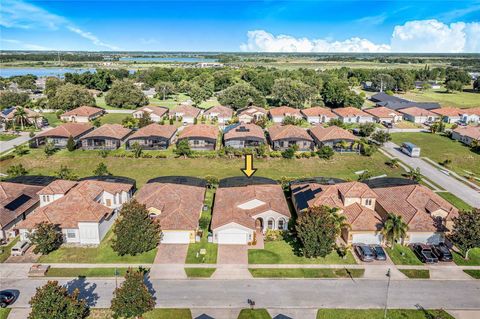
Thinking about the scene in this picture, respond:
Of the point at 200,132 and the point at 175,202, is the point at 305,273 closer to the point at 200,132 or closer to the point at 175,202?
the point at 175,202

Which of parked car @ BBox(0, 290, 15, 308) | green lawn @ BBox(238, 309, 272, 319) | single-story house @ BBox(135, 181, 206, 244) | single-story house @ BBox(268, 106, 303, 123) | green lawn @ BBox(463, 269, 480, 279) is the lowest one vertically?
green lawn @ BBox(238, 309, 272, 319)

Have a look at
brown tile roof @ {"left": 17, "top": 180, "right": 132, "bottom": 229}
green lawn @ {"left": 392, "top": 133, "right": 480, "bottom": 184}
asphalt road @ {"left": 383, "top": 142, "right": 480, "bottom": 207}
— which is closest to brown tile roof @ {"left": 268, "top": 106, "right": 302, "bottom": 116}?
green lawn @ {"left": 392, "top": 133, "right": 480, "bottom": 184}

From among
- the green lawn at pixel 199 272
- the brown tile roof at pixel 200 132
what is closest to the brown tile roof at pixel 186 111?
the brown tile roof at pixel 200 132

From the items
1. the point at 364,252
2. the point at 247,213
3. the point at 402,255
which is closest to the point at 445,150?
the point at 402,255

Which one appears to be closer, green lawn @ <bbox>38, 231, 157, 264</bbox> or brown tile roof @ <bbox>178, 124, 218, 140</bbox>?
green lawn @ <bbox>38, 231, 157, 264</bbox>

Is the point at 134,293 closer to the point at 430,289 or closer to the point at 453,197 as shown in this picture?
the point at 430,289

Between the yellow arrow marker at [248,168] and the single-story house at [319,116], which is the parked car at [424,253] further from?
the single-story house at [319,116]

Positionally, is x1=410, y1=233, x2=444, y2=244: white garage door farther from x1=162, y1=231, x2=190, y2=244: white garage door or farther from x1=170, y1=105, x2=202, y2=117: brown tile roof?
x1=170, y1=105, x2=202, y2=117: brown tile roof

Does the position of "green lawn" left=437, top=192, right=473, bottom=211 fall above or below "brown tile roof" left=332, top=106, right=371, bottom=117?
below
